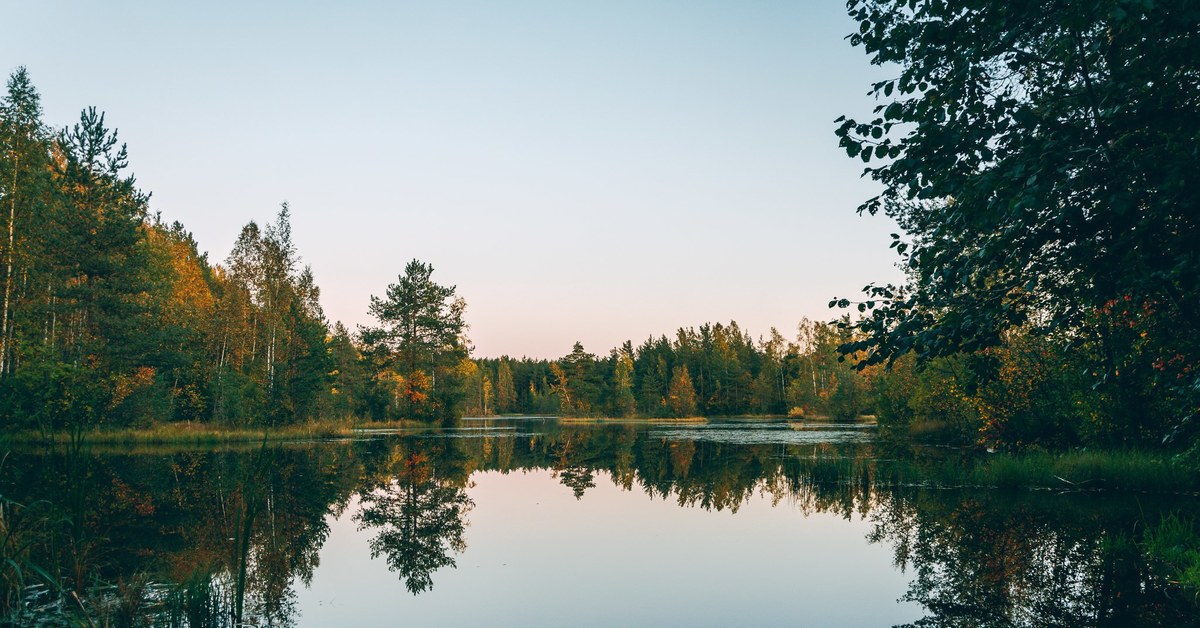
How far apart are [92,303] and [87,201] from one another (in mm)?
5449

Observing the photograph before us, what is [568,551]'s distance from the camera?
1280cm

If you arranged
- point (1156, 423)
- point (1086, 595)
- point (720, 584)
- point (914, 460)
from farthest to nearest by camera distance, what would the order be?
point (914, 460) < point (1156, 423) < point (720, 584) < point (1086, 595)

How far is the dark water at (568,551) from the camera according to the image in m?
8.10

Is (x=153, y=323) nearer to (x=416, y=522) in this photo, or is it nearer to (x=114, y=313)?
(x=114, y=313)

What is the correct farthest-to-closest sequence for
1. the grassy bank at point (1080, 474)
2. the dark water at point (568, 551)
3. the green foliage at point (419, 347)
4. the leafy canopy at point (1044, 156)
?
the green foliage at point (419, 347)
the grassy bank at point (1080, 474)
the dark water at point (568, 551)
the leafy canopy at point (1044, 156)

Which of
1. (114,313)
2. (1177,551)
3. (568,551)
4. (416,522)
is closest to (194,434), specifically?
(114,313)

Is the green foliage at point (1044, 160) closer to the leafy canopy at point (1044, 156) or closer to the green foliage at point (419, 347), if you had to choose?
the leafy canopy at point (1044, 156)

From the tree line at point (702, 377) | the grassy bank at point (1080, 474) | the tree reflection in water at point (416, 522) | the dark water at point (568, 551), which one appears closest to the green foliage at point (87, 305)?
the dark water at point (568, 551)

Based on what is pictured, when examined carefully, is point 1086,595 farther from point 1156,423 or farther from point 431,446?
point 431,446

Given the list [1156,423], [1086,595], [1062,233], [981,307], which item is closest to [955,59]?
[1062,233]

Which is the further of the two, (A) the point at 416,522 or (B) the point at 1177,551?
(A) the point at 416,522

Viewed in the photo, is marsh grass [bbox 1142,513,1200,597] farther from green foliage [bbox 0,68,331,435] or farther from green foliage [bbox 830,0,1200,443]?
green foliage [bbox 0,68,331,435]

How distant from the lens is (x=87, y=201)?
1395 inches

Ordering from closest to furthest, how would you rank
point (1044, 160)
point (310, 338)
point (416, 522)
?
point (1044, 160), point (416, 522), point (310, 338)
